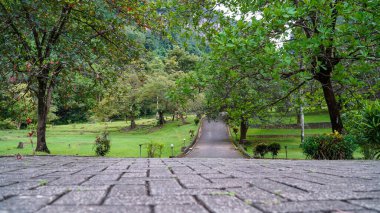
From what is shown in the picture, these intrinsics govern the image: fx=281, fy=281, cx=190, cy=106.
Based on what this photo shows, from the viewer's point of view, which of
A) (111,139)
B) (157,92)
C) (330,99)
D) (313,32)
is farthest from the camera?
(157,92)

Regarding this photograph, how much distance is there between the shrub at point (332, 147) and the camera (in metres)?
10.7

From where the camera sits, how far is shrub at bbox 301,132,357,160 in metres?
10.7

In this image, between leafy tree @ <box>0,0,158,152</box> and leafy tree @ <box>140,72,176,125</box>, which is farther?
leafy tree @ <box>140,72,176,125</box>

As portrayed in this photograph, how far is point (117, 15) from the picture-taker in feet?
32.1

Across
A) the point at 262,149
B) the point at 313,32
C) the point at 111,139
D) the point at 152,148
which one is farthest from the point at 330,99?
the point at 111,139

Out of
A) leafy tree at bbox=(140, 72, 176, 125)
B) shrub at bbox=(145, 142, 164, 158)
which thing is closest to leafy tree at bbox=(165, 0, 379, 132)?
shrub at bbox=(145, 142, 164, 158)

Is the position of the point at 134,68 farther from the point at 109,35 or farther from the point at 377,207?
the point at 377,207

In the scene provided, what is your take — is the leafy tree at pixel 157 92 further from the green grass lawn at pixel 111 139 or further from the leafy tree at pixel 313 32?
the leafy tree at pixel 313 32

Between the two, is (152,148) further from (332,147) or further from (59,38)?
(332,147)

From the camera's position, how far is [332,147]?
35.7ft

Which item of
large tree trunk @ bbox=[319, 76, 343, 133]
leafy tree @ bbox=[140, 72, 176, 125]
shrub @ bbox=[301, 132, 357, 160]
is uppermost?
leafy tree @ bbox=[140, 72, 176, 125]

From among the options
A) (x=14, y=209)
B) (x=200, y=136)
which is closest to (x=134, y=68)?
(x=14, y=209)

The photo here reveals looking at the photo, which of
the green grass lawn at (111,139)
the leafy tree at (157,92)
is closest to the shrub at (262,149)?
the green grass lawn at (111,139)

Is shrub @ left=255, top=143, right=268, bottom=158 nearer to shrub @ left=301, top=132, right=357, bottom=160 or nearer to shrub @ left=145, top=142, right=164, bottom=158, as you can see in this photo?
shrub @ left=301, top=132, right=357, bottom=160
